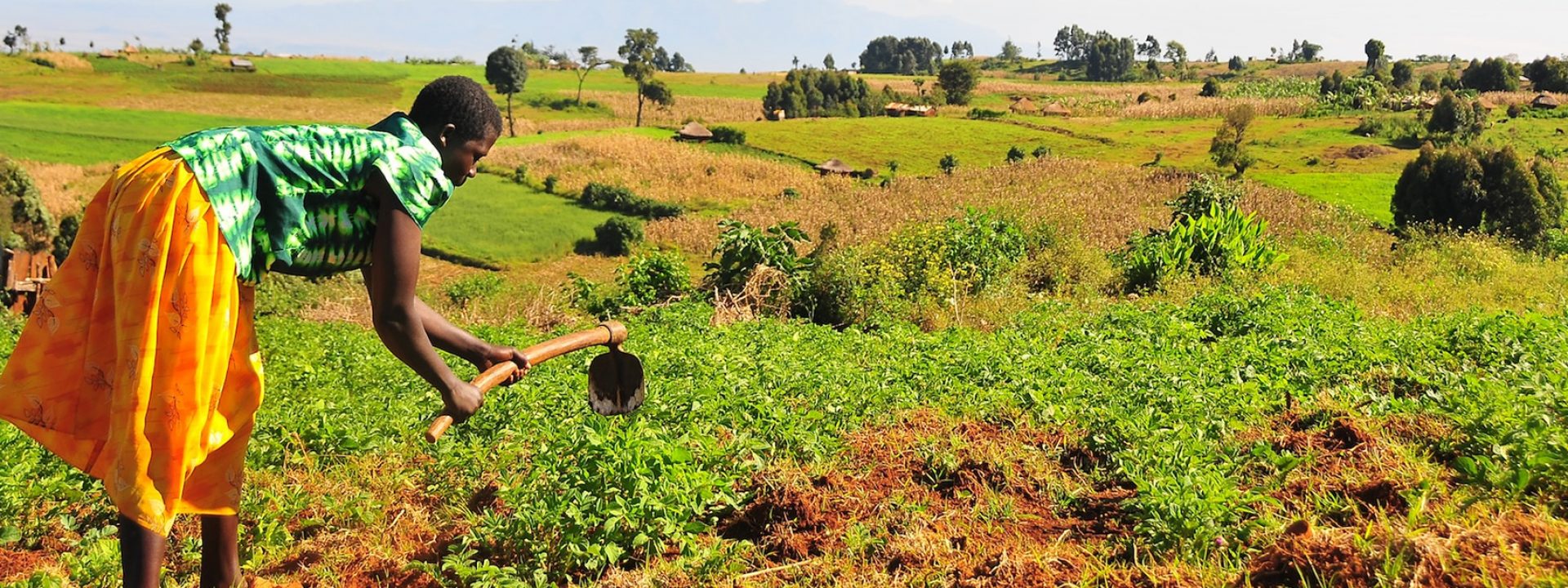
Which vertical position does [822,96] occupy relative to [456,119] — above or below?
above

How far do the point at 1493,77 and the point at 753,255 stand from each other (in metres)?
42.5

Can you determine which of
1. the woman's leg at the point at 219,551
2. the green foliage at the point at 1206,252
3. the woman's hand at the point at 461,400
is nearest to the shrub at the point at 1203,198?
the green foliage at the point at 1206,252

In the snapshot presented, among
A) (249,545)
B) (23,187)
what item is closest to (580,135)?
(23,187)

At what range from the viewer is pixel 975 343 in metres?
6.74

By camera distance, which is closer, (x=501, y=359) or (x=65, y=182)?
(x=501, y=359)

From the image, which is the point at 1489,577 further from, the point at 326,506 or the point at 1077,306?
the point at 1077,306

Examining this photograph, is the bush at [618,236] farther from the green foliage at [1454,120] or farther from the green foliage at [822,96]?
the green foliage at [822,96]

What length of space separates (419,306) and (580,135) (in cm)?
3620

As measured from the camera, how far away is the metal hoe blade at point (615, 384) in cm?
353

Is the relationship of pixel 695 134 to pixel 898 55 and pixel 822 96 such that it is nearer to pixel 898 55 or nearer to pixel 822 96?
pixel 822 96

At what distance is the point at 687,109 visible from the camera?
166 ft

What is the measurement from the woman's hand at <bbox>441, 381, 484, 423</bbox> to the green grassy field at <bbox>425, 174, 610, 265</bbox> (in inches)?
804

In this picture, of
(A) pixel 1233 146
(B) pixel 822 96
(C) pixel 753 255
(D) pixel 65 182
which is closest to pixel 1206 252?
(C) pixel 753 255

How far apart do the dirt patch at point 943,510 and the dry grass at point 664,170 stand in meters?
22.7
